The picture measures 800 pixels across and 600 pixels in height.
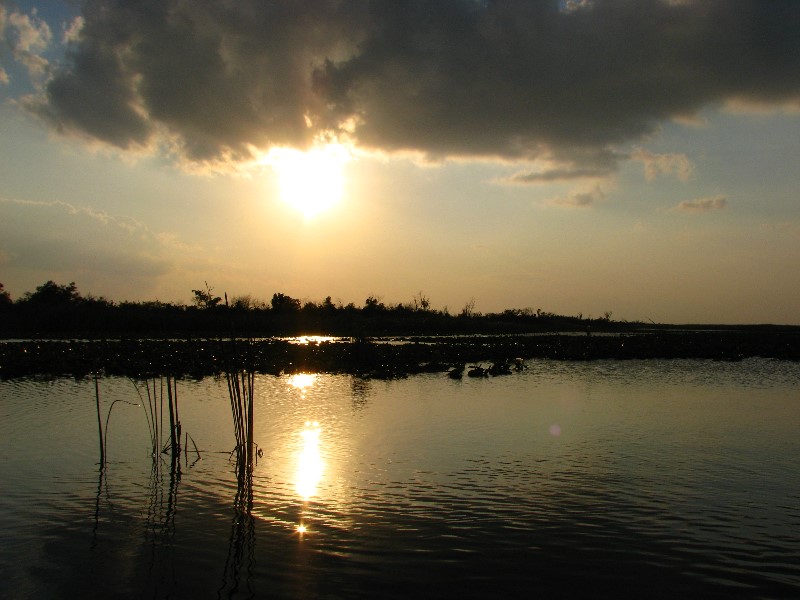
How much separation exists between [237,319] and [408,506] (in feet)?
195

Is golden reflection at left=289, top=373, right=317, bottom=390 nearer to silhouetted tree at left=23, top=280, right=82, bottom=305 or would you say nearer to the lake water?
the lake water

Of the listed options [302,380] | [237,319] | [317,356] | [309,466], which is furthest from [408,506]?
[237,319]

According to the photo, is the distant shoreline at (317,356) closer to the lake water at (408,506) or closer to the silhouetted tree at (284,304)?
the lake water at (408,506)

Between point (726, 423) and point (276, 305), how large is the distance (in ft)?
244

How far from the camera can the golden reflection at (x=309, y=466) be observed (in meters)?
9.78

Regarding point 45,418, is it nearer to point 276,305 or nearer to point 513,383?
point 513,383

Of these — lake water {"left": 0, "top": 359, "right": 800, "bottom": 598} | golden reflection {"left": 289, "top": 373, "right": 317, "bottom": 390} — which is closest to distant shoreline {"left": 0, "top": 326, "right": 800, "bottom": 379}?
golden reflection {"left": 289, "top": 373, "right": 317, "bottom": 390}

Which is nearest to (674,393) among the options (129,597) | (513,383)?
(513,383)

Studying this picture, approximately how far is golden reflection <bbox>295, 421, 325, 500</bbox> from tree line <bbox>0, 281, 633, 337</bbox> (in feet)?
64.6

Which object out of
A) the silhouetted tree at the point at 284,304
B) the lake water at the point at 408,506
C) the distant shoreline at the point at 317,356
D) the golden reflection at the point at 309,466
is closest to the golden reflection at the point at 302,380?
the distant shoreline at the point at 317,356

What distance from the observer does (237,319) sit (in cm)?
6588

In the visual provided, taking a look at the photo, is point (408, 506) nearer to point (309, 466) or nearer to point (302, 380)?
point (309, 466)

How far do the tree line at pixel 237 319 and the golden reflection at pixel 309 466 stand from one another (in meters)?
19.7

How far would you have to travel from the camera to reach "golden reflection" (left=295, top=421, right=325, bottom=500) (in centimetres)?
978
